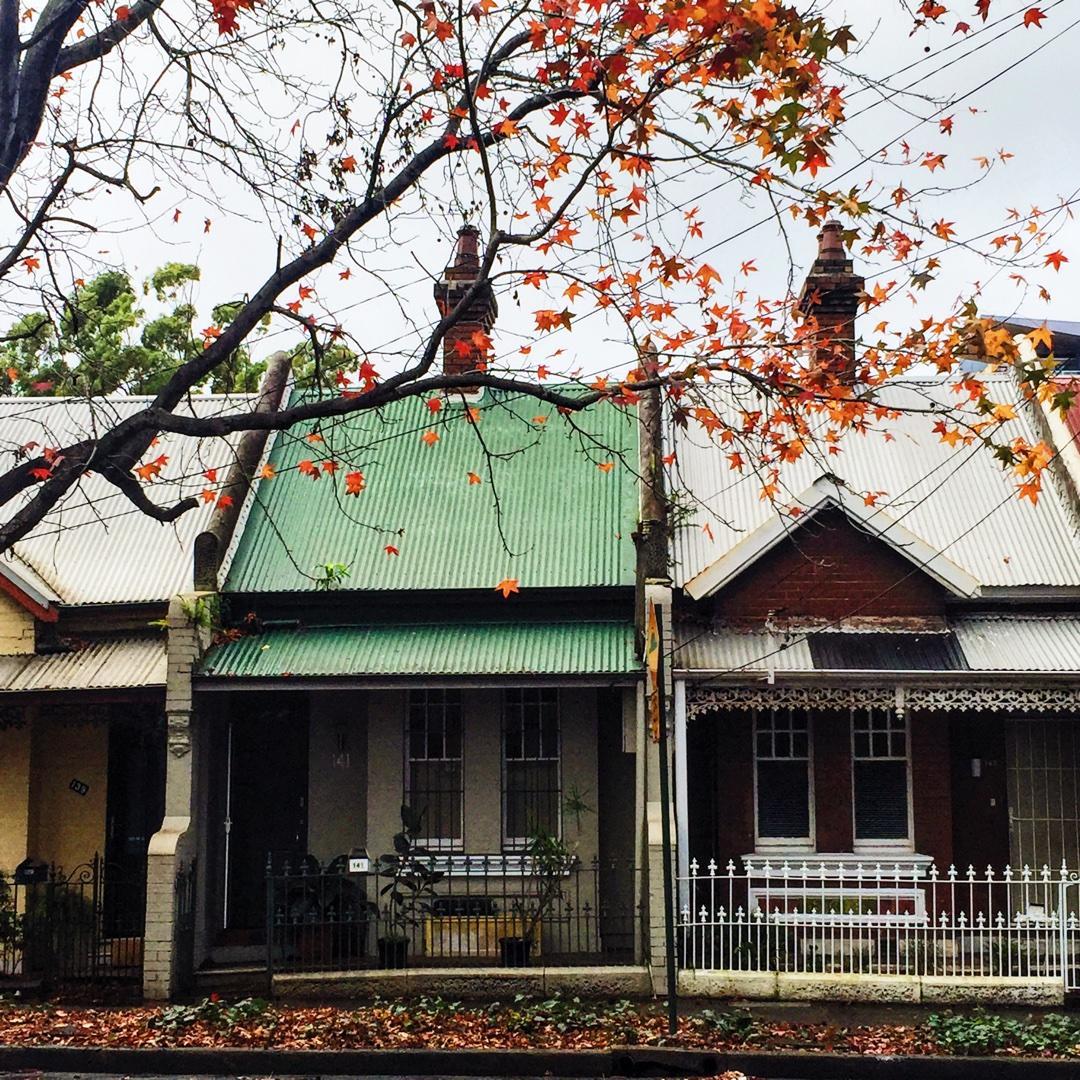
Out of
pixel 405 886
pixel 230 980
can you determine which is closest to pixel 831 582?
pixel 405 886

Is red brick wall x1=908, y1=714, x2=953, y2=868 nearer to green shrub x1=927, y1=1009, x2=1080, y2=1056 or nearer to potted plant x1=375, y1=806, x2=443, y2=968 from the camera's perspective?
green shrub x1=927, y1=1009, x2=1080, y2=1056

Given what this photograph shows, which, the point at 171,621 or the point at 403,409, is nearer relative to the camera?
the point at 171,621

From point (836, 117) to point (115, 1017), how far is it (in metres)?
9.77

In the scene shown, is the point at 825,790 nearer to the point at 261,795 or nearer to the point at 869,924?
the point at 869,924

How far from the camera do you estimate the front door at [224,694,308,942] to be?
1636cm

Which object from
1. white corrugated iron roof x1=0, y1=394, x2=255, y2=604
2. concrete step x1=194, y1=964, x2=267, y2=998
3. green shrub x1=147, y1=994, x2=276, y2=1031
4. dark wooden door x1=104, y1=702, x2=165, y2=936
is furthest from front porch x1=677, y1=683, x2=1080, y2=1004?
white corrugated iron roof x1=0, y1=394, x2=255, y2=604

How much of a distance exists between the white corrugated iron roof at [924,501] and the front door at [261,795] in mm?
5100

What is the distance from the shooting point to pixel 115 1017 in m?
12.4

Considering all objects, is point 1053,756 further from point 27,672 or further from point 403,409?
point 27,672

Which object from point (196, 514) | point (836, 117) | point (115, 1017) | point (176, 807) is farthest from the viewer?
point (196, 514)

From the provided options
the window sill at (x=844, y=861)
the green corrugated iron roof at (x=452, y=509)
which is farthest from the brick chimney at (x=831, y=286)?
the window sill at (x=844, y=861)

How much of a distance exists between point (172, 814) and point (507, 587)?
4163 mm

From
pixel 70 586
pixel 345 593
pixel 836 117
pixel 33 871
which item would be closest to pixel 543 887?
pixel 345 593

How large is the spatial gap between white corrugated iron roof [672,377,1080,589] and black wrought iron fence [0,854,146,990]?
724 centimetres
